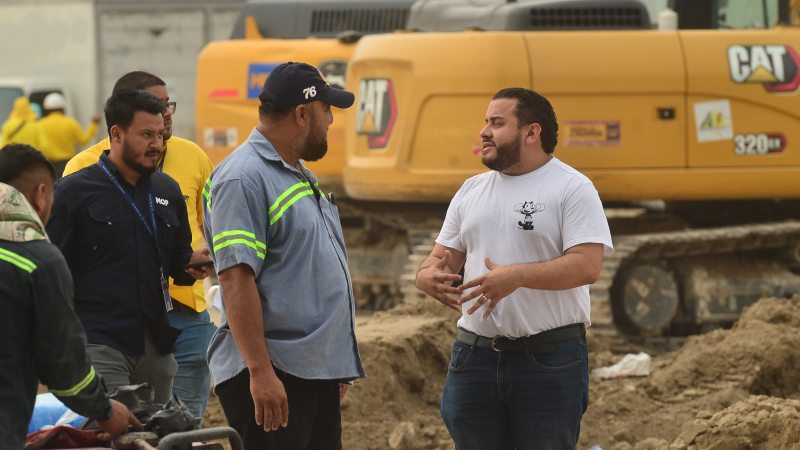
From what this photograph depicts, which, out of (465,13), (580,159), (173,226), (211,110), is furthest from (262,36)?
(173,226)

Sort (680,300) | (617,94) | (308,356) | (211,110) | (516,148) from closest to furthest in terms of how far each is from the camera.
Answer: (308,356) → (516,148) → (617,94) → (680,300) → (211,110)

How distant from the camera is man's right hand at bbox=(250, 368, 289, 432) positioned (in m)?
4.92

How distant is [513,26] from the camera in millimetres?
11812

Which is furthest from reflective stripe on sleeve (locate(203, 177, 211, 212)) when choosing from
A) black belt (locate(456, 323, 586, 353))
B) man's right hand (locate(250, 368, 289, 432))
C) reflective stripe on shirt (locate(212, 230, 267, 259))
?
black belt (locate(456, 323, 586, 353))

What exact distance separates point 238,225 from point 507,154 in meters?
1.10

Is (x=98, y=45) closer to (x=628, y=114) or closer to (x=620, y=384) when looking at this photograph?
(x=628, y=114)

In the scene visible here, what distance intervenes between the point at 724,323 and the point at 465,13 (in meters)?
3.14

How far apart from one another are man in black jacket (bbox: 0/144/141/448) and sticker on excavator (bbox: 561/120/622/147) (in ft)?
24.2

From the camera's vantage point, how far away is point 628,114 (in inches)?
452

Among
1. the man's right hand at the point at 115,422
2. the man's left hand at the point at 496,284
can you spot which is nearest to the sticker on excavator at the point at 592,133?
the man's left hand at the point at 496,284

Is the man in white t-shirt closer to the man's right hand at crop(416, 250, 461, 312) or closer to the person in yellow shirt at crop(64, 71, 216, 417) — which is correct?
the man's right hand at crop(416, 250, 461, 312)

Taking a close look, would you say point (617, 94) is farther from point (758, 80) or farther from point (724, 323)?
point (724, 323)

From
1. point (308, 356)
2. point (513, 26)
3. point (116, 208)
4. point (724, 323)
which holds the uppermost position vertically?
point (513, 26)

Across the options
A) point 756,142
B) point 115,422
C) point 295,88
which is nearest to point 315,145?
point 295,88
